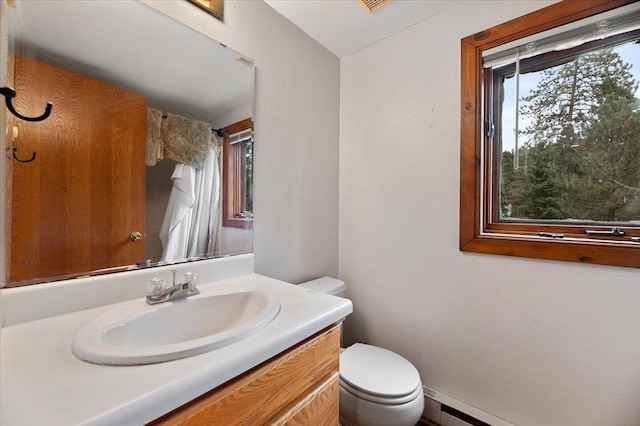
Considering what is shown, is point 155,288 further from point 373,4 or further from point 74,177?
point 373,4

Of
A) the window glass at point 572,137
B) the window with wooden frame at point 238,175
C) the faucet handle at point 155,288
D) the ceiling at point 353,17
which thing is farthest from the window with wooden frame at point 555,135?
the faucet handle at point 155,288

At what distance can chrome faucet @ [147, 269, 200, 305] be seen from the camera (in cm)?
82

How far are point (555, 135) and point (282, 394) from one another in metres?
1.47

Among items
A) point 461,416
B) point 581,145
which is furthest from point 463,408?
point 581,145

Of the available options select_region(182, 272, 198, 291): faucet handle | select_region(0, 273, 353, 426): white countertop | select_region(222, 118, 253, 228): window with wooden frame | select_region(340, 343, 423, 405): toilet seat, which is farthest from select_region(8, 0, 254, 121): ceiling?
select_region(340, 343, 423, 405): toilet seat

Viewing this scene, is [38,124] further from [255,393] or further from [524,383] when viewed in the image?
[524,383]

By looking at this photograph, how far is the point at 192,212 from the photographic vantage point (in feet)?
3.39

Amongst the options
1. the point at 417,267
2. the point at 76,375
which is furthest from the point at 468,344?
the point at 76,375

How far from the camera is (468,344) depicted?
127cm

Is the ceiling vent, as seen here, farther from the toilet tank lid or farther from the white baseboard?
the white baseboard

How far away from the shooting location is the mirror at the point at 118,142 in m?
0.71

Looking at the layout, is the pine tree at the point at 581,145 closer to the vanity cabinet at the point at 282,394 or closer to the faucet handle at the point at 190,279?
the vanity cabinet at the point at 282,394

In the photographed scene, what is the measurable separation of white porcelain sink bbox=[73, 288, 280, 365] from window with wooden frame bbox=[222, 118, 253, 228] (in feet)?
1.11

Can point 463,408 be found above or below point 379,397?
below
